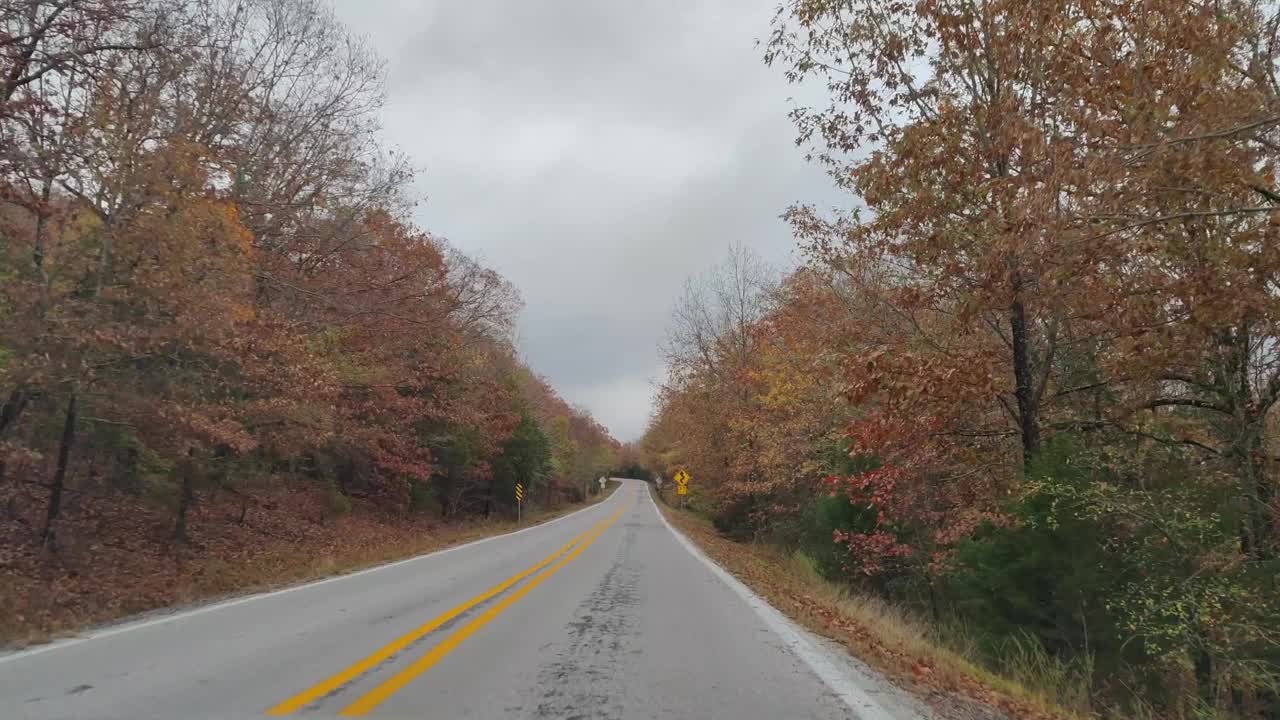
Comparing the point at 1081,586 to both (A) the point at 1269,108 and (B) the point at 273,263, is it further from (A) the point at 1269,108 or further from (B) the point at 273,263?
(B) the point at 273,263

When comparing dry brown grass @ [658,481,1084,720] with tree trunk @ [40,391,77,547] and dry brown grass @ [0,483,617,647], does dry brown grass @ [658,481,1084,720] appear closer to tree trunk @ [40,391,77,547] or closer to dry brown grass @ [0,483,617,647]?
dry brown grass @ [0,483,617,647]

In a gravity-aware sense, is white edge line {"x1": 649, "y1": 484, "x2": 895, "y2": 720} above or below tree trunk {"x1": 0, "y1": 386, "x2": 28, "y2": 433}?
below

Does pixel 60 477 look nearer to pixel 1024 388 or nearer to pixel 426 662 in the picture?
pixel 426 662

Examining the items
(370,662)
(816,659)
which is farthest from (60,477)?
(816,659)

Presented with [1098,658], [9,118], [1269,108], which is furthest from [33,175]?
[1098,658]

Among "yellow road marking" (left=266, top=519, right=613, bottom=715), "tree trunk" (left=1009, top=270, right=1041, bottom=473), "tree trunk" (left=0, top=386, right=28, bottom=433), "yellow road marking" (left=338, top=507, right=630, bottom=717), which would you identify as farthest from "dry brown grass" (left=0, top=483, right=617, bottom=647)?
"tree trunk" (left=1009, top=270, right=1041, bottom=473)

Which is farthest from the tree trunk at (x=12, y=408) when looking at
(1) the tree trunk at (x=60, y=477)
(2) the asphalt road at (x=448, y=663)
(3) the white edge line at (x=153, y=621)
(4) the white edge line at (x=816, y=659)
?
(4) the white edge line at (x=816, y=659)

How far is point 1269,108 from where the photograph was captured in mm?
6211

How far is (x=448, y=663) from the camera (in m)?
6.05

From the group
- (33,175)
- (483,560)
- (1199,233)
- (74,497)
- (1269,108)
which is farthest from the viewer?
(483,560)

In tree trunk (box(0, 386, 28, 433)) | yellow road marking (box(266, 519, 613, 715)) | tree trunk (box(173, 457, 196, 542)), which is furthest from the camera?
tree trunk (box(173, 457, 196, 542))

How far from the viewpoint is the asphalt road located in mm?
4859

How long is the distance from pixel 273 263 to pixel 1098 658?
17211mm

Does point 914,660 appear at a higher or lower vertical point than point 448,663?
lower
